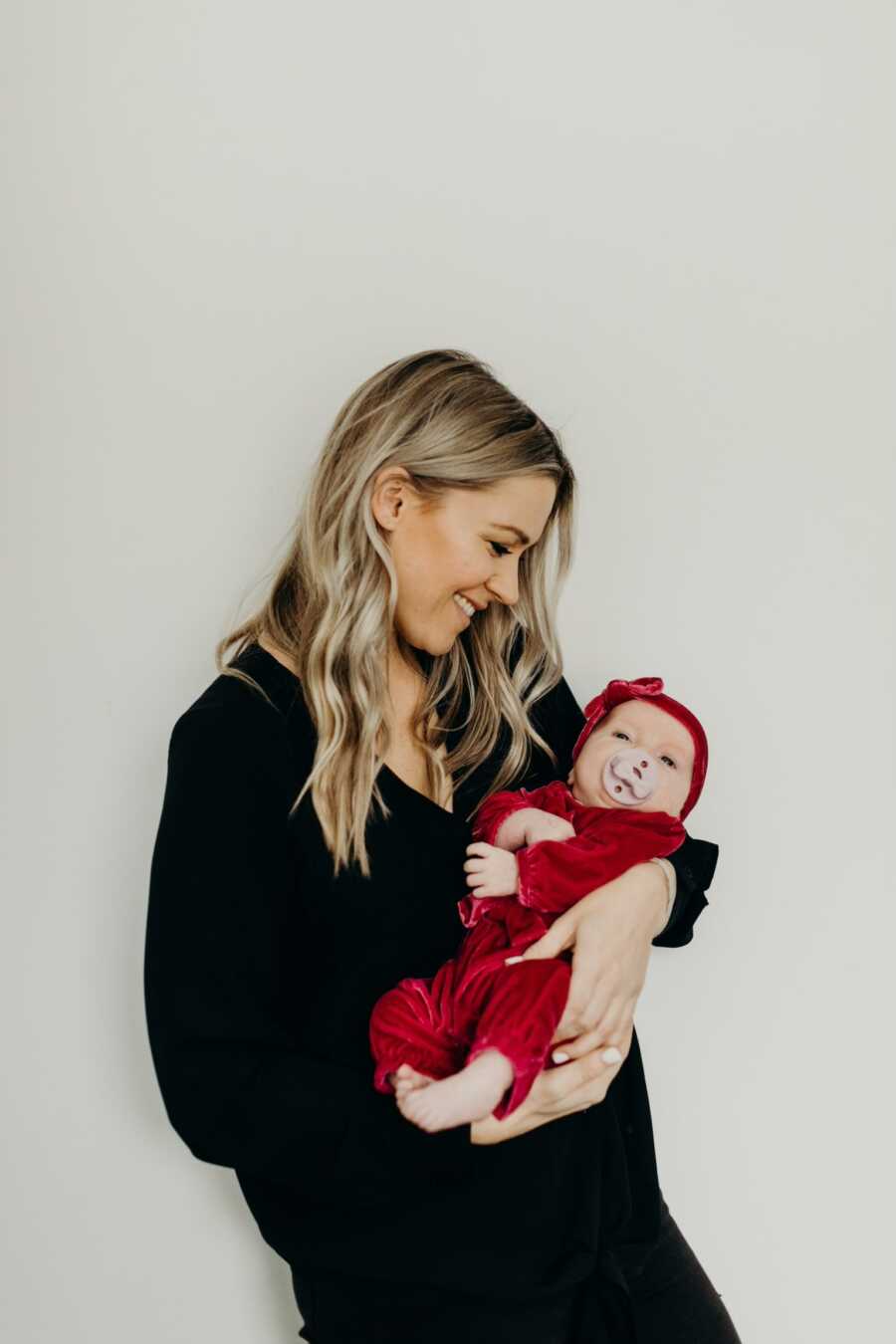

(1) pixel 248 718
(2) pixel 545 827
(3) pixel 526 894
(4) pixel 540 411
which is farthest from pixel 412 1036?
(4) pixel 540 411

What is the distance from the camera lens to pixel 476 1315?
5.37ft

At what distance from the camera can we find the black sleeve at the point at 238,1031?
1578mm

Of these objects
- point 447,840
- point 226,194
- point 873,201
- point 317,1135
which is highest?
point 873,201

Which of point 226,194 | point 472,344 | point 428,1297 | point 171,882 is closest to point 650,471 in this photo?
point 472,344

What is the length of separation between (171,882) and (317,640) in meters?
0.39

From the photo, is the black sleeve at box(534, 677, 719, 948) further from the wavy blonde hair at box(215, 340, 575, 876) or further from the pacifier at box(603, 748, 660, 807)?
the wavy blonde hair at box(215, 340, 575, 876)

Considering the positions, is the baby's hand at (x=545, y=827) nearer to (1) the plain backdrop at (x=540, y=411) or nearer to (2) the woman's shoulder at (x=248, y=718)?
(2) the woman's shoulder at (x=248, y=718)

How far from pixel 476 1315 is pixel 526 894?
Result: 0.54 metres

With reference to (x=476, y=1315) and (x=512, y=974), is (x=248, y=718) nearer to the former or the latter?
(x=512, y=974)

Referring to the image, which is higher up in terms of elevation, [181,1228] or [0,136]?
[0,136]

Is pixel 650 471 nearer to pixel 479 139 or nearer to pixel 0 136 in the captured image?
pixel 479 139

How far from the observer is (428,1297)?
1.63 metres

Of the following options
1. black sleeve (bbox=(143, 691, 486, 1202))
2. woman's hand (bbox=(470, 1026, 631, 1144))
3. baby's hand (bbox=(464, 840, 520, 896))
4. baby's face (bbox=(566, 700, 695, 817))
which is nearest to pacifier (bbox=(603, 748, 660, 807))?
baby's face (bbox=(566, 700, 695, 817))

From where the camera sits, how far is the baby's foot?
4.93 ft
